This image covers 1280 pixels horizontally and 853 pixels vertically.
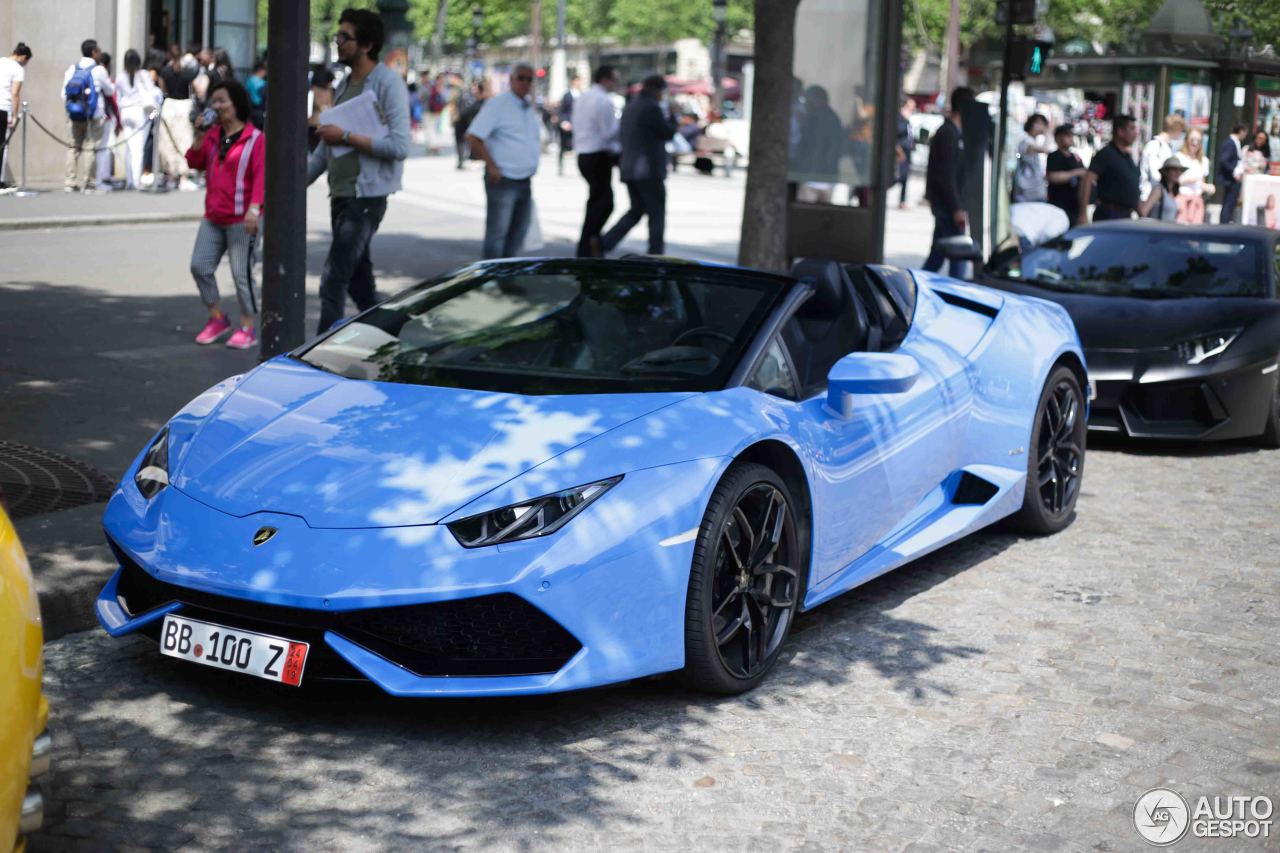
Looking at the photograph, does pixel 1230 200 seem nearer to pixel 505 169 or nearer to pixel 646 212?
pixel 646 212

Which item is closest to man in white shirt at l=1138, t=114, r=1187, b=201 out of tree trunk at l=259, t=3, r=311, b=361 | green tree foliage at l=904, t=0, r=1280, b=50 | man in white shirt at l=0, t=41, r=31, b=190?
green tree foliage at l=904, t=0, r=1280, b=50

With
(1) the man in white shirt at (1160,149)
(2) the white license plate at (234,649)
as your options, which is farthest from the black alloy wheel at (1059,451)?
(1) the man in white shirt at (1160,149)

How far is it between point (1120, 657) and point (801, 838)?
203 centimetres

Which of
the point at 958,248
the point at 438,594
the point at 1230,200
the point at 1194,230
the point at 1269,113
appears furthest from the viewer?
the point at 1269,113

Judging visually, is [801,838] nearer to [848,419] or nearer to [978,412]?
[848,419]

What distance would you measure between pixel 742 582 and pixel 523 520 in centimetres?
83

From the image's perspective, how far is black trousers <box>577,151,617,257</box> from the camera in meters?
16.4

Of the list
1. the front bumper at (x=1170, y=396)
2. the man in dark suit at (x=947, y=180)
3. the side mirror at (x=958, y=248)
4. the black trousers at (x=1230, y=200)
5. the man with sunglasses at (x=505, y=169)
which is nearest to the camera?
the side mirror at (x=958, y=248)

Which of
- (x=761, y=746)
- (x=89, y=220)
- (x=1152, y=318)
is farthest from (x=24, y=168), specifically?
(x=761, y=746)

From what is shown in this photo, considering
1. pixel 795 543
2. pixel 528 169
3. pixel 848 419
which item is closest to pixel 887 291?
pixel 848 419

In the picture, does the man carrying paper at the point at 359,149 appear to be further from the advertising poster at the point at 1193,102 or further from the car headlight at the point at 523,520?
the advertising poster at the point at 1193,102

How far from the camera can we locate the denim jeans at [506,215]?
13.7 metres

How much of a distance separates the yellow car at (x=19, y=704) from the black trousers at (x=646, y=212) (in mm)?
13219

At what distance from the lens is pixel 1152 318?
31.2ft
